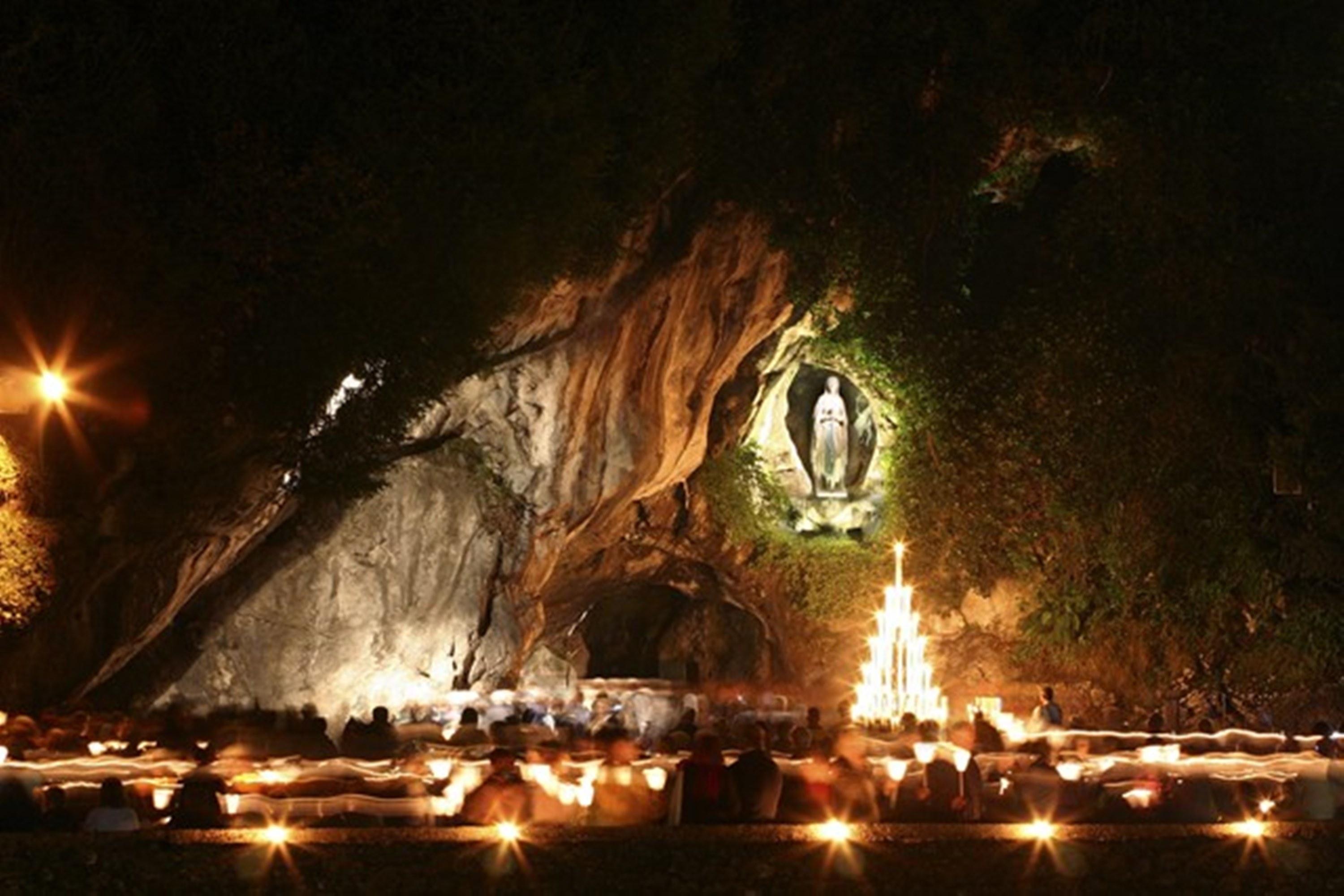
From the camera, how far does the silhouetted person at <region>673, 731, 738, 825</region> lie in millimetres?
10047

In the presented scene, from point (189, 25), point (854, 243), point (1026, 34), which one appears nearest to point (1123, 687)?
point (854, 243)

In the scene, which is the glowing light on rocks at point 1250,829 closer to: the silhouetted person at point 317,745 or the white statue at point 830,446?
the silhouetted person at point 317,745

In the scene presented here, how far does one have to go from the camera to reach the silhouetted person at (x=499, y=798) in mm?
9961

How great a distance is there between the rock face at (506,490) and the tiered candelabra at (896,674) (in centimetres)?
543

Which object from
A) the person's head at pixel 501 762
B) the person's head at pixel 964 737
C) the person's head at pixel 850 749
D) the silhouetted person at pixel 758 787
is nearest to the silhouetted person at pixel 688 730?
the person's head at pixel 964 737

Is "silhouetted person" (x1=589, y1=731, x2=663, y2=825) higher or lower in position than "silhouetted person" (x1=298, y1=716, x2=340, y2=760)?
lower

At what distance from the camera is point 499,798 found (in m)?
10.1

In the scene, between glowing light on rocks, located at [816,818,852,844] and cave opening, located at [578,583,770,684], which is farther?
cave opening, located at [578,583,770,684]

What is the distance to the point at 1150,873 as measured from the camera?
9.48 m

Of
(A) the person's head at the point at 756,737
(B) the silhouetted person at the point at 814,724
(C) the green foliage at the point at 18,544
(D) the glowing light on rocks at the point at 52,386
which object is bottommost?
(A) the person's head at the point at 756,737

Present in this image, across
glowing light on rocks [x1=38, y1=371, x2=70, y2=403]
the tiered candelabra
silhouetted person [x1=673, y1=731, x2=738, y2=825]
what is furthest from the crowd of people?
the tiered candelabra

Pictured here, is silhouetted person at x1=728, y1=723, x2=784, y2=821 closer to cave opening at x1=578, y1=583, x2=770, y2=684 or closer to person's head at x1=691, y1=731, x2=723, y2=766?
person's head at x1=691, y1=731, x2=723, y2=766

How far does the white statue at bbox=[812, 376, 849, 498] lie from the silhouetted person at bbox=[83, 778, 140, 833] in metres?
23.1

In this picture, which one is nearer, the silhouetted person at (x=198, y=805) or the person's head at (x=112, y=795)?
the person's head at (x=112, y=795)
